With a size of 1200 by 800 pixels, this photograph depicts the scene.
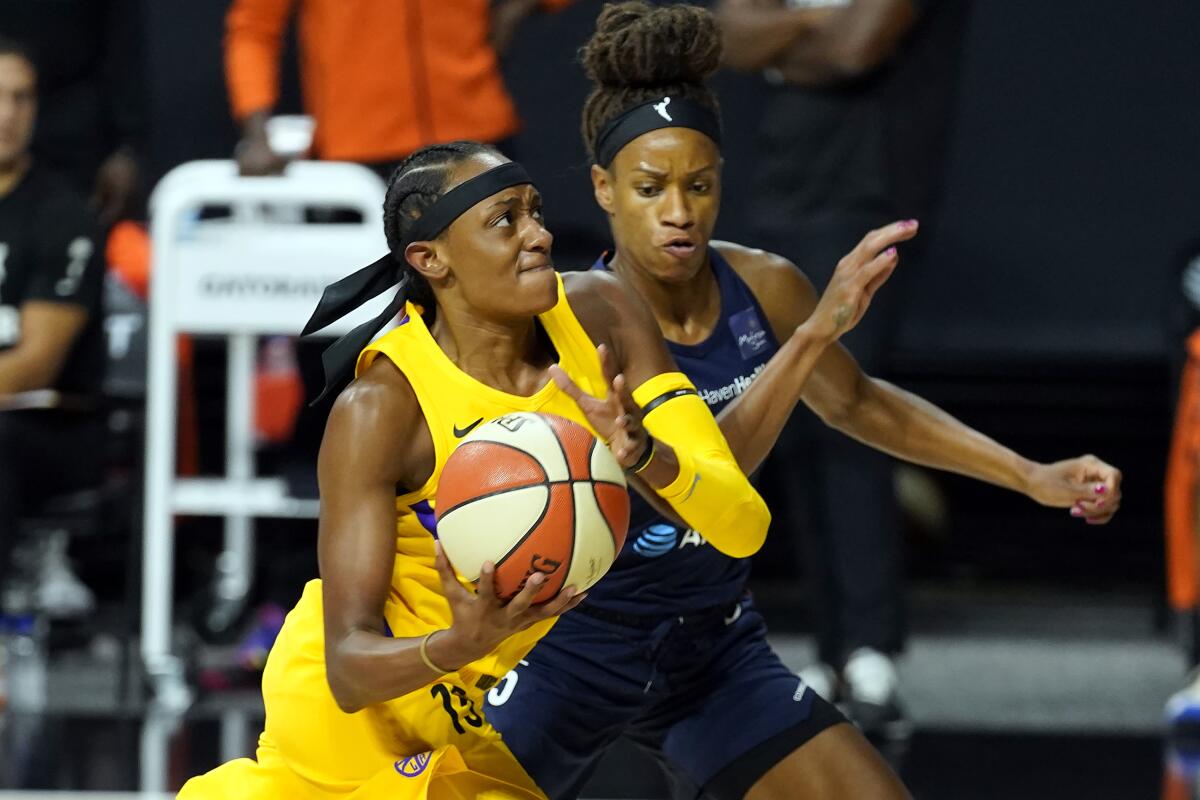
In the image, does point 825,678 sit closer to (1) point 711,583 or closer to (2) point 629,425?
(1) point 711,583

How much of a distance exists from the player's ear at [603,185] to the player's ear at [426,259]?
57 centimetres

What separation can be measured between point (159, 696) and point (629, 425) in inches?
109

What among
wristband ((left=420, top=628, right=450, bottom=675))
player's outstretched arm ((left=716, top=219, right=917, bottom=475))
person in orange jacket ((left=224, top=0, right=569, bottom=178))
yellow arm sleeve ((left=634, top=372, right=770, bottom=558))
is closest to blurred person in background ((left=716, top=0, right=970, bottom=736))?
person in orange jacket ((left=224, top=0, right=569, bottom=178))

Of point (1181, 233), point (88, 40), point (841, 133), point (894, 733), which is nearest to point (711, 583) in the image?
point (894, 733)

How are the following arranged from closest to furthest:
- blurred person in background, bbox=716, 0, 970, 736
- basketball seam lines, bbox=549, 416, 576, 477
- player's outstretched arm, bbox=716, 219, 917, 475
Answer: basketball seam lines, bbox=549, 416, 576, 477
player's outstretched arm, bbox=716, 219, 917, 475
blurred person in background, bbox=716, 0, 970, 736

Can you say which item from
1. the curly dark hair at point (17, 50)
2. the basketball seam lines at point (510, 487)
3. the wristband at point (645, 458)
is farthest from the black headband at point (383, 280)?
the curly dark hair at point (17, 50)

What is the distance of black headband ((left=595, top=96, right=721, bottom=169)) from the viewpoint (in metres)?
3.24

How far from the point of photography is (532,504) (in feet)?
8.30

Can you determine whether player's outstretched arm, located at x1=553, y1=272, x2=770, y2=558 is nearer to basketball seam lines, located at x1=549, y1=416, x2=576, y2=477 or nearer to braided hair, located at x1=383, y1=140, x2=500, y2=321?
basketball seam lines, located at x1=549, y1=416, x2=576, y2=477

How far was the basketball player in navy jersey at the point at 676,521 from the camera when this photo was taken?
3160 millimetres

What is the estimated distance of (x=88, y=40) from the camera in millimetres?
5906

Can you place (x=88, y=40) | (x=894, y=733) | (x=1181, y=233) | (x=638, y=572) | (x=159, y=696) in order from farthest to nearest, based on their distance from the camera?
(x=1181, y=233) < (x=88, y=40) < (x=159, y=696) < (x=894, y=733) < (x=638, y=572)

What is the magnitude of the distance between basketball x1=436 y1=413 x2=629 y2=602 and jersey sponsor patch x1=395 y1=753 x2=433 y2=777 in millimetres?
379

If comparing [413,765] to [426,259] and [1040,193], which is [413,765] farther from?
[1040,193]
